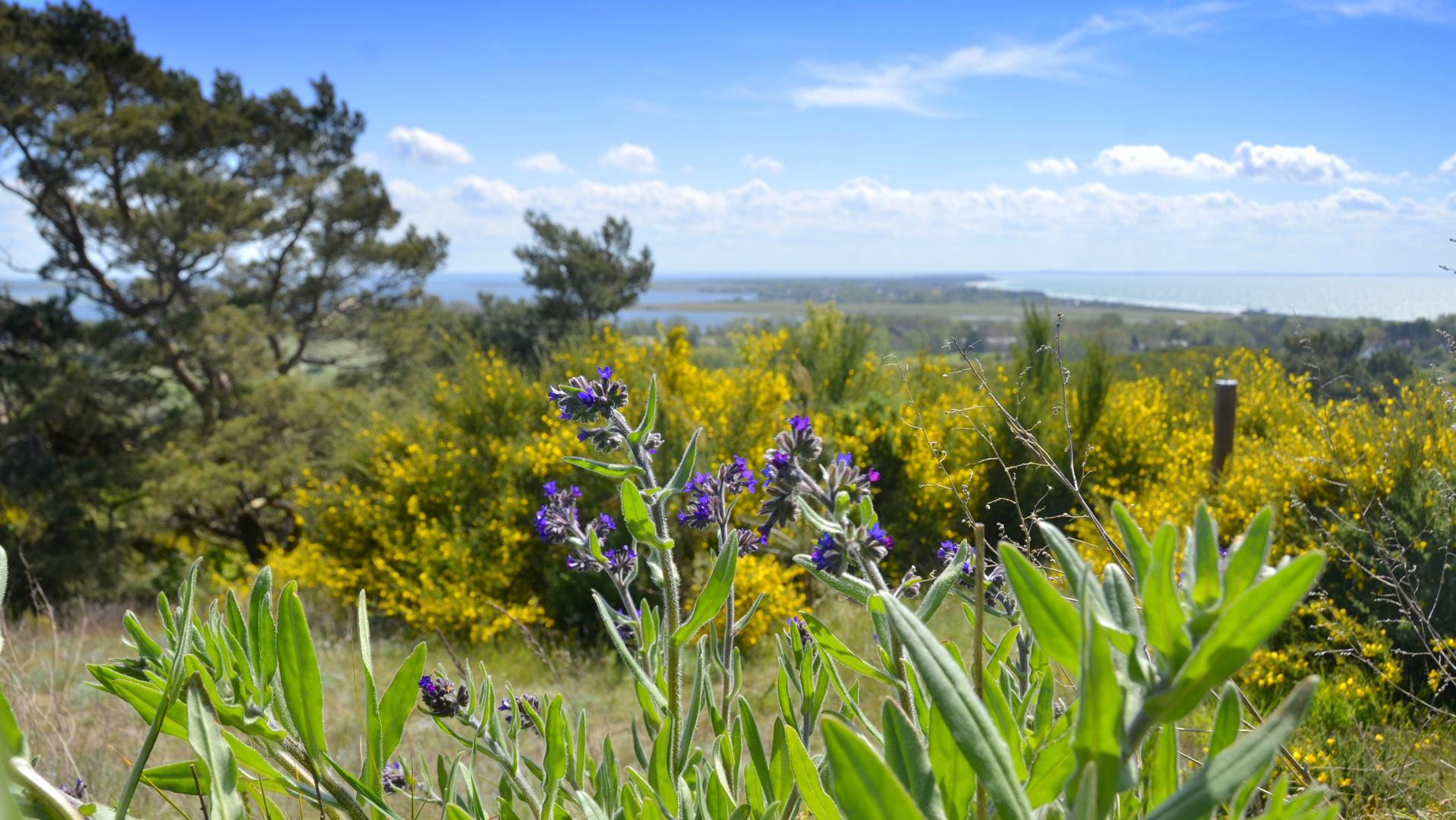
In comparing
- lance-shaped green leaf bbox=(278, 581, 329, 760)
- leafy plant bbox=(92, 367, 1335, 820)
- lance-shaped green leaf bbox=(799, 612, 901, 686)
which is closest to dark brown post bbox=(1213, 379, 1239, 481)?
leafy plant bbox=(92, 367, 1335, 820)

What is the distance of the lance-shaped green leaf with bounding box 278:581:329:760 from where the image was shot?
721mm

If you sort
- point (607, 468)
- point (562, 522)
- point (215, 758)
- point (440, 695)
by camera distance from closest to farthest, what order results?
point (215, 758), point (607, 468), point (440, 695), point (562, 522)

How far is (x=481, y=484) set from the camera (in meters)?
7.05

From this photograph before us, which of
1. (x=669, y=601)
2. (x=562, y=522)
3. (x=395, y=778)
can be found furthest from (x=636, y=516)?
(x=395, y=778)

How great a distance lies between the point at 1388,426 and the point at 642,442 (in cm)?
458

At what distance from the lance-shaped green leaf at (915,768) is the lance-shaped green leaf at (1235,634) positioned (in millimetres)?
190

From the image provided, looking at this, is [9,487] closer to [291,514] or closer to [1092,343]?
[291,514]

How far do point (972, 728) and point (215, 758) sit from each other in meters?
0.61

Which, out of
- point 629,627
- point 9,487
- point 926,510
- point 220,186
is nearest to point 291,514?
point 9,487

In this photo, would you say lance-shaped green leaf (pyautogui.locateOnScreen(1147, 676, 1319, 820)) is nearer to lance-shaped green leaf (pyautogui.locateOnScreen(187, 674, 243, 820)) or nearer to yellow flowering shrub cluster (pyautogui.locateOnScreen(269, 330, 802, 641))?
lance-shaped green leaf (pyautogui.locateOnScreen(187, 674, 243, 820))

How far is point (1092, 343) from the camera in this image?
7.23 metres

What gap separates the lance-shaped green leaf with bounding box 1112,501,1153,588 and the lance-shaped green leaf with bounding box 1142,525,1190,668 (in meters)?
0.03

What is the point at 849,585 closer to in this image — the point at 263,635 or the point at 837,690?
the point at 837,690

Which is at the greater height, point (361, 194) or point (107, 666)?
point (361, 194)
